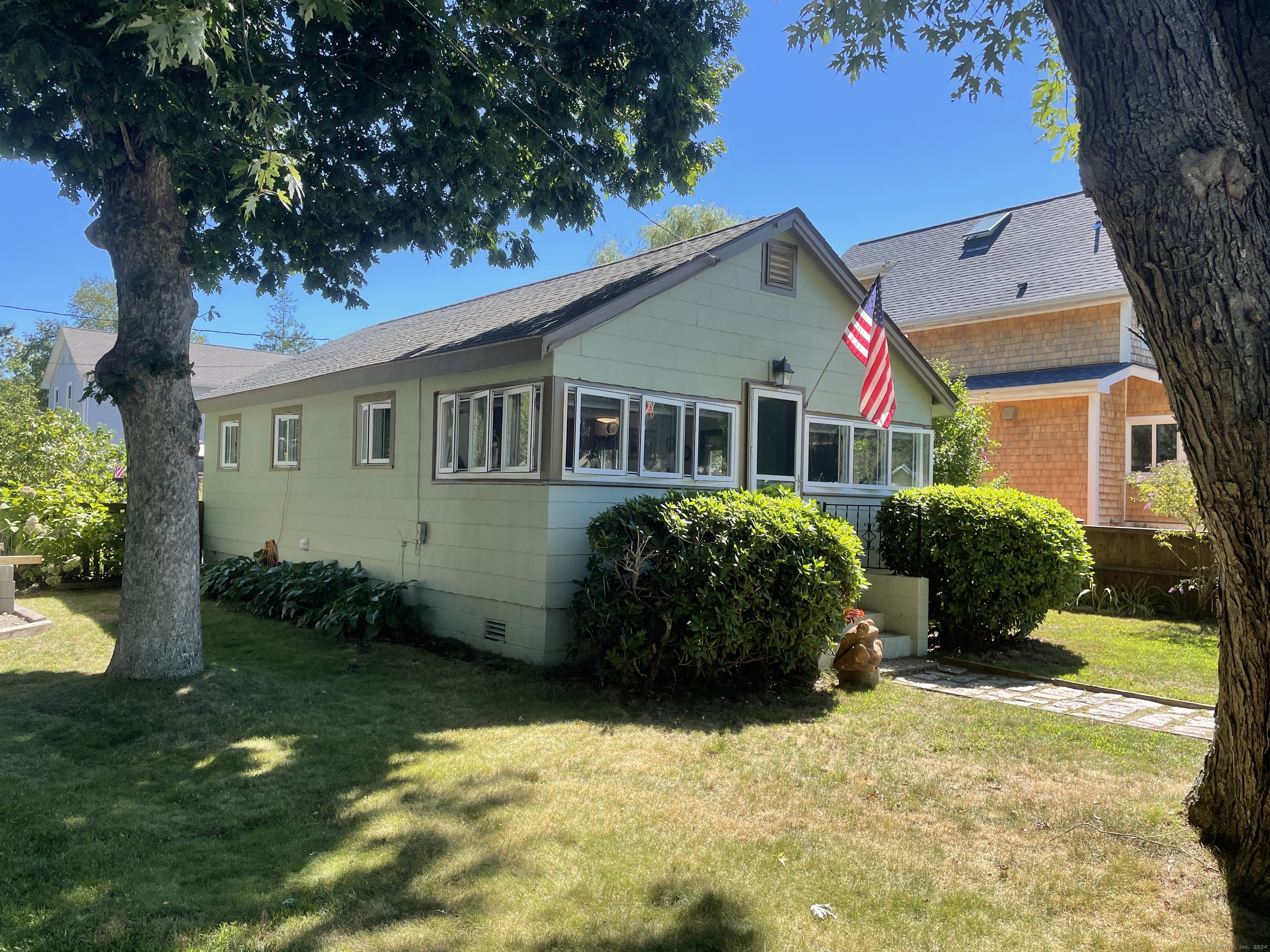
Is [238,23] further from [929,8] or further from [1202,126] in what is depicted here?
[1202,126]

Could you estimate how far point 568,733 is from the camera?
245 inches

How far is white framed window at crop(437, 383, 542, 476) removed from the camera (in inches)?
336

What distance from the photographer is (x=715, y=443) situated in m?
9.72

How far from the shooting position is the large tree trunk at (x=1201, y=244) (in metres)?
3.42

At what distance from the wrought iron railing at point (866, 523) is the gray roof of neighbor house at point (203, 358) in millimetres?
26827

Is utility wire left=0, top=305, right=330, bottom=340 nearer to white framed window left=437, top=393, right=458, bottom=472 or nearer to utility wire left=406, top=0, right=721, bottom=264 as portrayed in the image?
white framed window left=437, top=393, right=458, bottom=472

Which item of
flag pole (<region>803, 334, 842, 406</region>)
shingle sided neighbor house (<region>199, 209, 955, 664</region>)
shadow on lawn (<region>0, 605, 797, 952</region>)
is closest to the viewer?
shadow on lawn (<region>0, 605, 797, 952</region>)

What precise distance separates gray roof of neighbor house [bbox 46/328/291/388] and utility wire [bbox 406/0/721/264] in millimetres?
25918

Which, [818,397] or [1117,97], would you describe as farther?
[818,397]

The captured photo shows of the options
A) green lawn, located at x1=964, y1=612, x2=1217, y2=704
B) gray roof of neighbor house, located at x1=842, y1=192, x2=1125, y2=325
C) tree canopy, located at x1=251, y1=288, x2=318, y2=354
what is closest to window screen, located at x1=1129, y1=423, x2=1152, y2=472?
gray roof of neighbor house, located at x1=842, y1=192, x2=1125, y2=325

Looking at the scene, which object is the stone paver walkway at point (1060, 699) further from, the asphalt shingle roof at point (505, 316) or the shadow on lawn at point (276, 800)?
the asphalt shingle roof at point (505, 316)

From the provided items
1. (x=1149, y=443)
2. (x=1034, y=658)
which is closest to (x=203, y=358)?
(x=1149, y=443)

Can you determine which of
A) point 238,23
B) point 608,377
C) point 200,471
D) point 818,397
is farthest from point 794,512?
point 200,471

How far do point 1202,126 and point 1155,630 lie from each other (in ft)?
31.0
